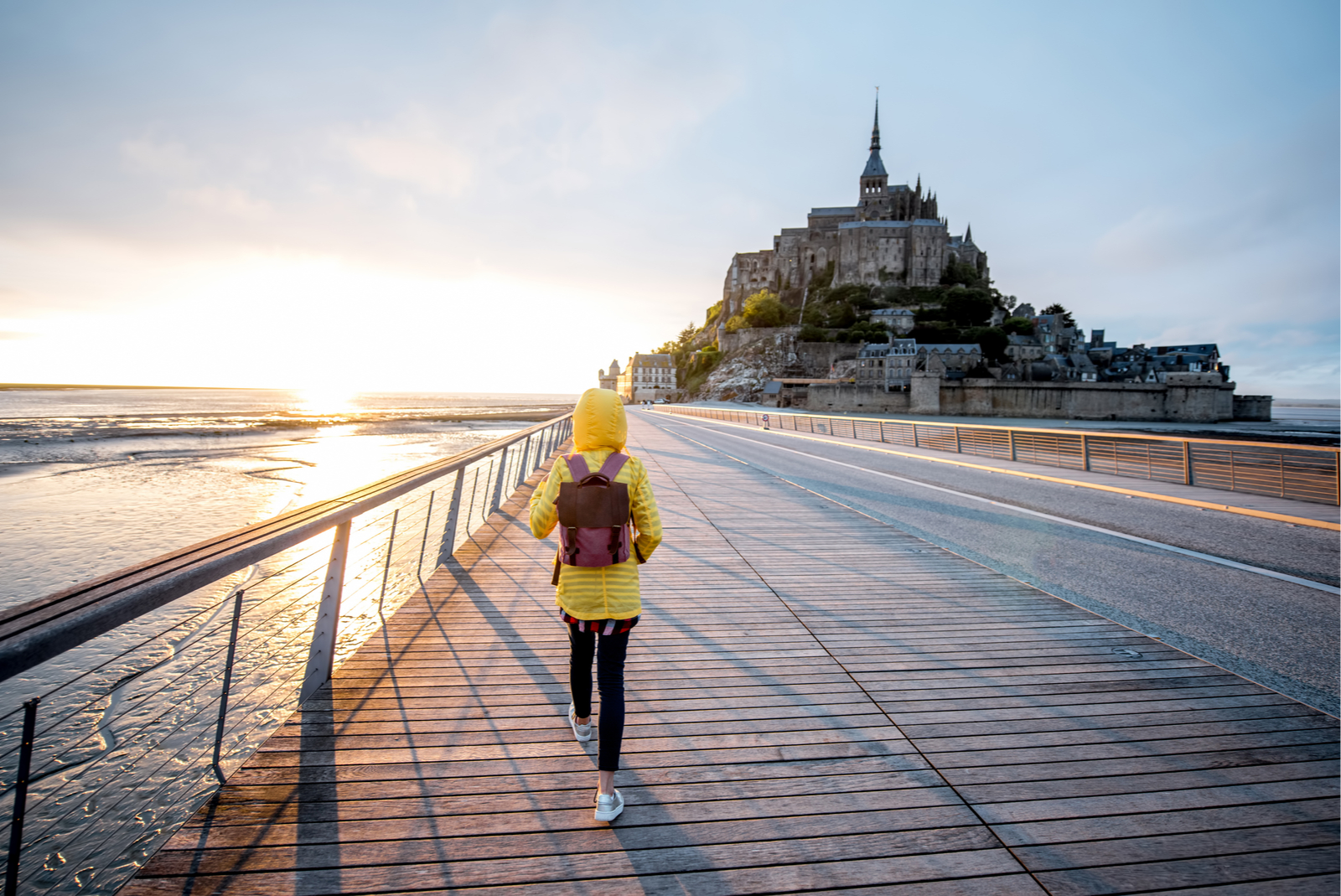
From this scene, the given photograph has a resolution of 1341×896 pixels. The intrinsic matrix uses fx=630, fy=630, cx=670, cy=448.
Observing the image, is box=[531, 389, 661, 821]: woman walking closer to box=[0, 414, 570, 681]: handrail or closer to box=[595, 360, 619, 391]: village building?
box=[0, 414, 570, 681]: handrail

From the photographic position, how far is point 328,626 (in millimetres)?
3340

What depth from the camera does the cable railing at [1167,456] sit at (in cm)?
1002

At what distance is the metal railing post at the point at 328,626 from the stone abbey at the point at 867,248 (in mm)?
96739

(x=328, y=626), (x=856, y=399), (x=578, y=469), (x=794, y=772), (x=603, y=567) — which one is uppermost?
(x=856, y=399)

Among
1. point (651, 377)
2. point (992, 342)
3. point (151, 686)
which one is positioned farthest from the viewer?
point (651, 377)

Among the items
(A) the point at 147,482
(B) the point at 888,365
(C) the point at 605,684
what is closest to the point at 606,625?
(C) the point at 605,684

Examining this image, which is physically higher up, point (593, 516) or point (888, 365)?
point (888, 365)

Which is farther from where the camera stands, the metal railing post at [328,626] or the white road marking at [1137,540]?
the white road marking at [1137,540]

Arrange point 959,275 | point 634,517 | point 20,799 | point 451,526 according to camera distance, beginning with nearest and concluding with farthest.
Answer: point 20,799 → point 634,517 → point 451,526 → point 959,275

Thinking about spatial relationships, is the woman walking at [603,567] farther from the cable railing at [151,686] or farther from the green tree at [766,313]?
the green tree at [766,313]

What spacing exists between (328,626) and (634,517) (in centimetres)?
191

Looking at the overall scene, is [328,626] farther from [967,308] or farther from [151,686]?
[967,308]

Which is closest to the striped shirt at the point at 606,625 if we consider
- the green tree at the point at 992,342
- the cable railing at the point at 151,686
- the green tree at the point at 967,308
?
the cable railing at the point at 151,686

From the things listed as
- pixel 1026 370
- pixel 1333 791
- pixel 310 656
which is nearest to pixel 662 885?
pixel 310 656
